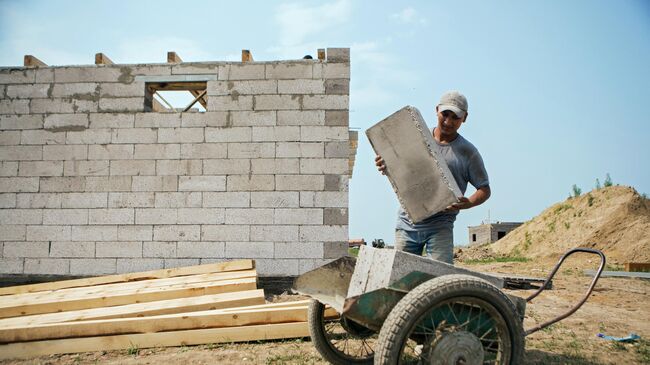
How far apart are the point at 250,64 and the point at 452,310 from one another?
16.4ft

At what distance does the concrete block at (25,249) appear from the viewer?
241 inches

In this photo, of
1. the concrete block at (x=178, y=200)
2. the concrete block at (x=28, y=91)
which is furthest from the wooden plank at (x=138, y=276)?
the concrete block at (x=28, y=91)

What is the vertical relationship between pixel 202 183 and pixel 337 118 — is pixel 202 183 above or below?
below

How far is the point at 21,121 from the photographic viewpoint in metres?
6.43

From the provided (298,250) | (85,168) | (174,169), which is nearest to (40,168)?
(85,168)

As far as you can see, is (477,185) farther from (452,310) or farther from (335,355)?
(335,355)

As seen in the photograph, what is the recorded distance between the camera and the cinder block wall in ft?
19.6

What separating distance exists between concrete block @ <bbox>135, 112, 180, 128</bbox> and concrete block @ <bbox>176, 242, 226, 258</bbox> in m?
1.67

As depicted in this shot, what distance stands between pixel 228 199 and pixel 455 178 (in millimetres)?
3666

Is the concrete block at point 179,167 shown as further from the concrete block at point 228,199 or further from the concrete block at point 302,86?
the concrete block at point 302,86

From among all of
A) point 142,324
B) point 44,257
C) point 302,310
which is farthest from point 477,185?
point 44,257

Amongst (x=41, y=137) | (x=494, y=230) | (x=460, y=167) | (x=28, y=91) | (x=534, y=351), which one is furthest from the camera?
(x=494, y=230)

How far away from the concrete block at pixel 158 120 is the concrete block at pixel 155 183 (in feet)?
2.41

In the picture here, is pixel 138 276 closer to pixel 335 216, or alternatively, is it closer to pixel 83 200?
pixel 83 200
